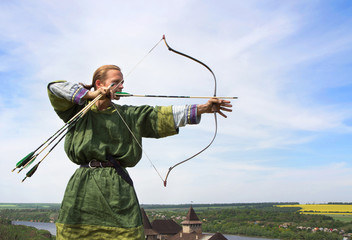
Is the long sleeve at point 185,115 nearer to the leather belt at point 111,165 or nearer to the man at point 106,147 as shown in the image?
the man at point 106,147

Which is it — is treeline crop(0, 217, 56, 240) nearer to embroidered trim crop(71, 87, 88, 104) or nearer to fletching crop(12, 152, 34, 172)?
fletching crop(12, 152, 34, 172)

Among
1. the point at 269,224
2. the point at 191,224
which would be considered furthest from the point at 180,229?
the point at 269,224

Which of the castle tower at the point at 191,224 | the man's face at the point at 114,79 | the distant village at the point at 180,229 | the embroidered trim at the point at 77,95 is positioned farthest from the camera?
the castle tower at the point at 191,224

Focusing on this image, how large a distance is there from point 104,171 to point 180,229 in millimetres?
43159

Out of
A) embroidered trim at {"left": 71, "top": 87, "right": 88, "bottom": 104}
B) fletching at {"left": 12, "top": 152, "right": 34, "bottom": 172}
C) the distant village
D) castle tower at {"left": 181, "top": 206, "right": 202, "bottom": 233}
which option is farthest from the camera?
castle tower at {"left": 181, "top": 206, "right": 202, "bottom": 233}

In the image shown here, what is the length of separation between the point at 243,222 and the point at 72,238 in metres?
102

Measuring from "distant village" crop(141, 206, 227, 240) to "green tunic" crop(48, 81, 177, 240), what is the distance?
31.3m

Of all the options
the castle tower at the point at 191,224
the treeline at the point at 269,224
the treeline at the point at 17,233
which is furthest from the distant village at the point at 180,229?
the treeline at the point at 269,224

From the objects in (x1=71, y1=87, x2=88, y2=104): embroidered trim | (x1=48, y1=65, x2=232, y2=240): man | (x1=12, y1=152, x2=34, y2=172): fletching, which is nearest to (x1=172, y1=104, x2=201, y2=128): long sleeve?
(x1=48, y1=65, x2=232, y2=240): man

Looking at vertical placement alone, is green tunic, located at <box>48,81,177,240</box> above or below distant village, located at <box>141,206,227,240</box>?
above

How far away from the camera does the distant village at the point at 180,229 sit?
3633 centimetres

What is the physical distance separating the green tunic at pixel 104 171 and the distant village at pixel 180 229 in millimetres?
31320

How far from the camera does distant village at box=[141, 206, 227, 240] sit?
36325mm

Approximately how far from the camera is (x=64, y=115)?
9.73 feet
